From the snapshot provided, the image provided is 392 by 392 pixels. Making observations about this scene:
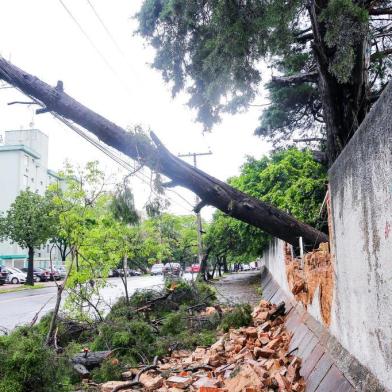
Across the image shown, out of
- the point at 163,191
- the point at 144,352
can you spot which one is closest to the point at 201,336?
the point at 144,352

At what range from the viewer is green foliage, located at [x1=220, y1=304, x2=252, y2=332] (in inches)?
388

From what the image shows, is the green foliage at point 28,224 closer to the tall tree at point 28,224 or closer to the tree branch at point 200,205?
the tall tree at point 28,224

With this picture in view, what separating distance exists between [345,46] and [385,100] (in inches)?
127

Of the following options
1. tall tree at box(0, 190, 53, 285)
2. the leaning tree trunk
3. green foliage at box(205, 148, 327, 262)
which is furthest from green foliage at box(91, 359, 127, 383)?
tall tree at box(0, 190, 53, 285)

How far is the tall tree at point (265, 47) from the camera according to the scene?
5734mm

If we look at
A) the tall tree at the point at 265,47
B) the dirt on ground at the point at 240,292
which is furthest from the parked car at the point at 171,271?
the tall tree at the point at 265,47

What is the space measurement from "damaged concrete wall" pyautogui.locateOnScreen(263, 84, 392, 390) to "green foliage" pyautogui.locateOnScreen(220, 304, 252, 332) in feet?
17.9

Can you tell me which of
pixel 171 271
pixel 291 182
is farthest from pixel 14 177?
pixel 291 182

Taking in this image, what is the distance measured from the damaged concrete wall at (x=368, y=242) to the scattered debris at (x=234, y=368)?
3.63ft

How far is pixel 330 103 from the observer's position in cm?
774

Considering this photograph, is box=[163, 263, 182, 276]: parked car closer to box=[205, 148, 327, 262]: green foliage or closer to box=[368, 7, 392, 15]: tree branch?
box=[205, 148, 327, 262]: green foliage

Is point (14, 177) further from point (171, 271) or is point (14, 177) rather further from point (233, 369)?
point (233, 369)

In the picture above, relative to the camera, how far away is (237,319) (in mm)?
9938

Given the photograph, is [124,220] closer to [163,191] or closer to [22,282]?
[163,191]
